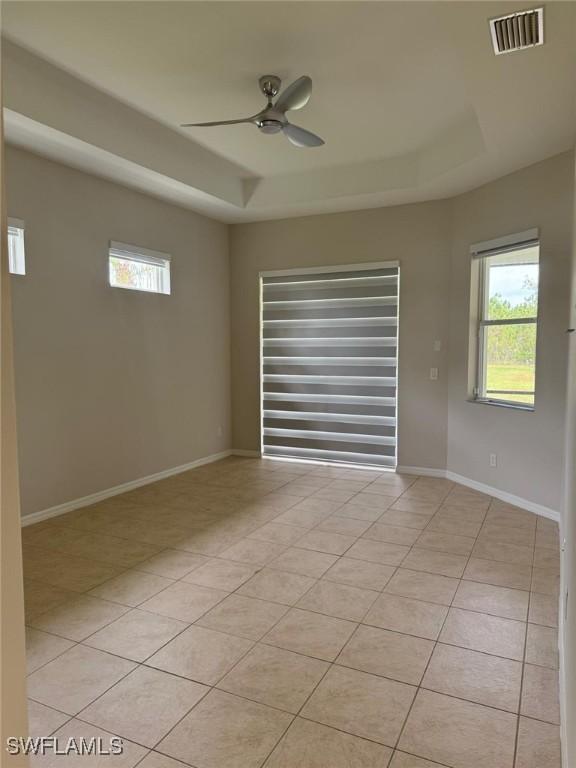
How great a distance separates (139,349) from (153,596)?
2.67 m

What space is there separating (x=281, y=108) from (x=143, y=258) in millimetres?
2307

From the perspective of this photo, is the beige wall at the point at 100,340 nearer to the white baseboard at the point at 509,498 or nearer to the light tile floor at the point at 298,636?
the light tile floor at the point at 298,636

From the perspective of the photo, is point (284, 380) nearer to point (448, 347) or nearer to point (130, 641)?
point (448, 347)

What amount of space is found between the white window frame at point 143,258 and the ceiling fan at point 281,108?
1.64 metres

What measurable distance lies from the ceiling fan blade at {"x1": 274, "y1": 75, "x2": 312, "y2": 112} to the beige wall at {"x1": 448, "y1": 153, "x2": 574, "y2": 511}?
210 cm

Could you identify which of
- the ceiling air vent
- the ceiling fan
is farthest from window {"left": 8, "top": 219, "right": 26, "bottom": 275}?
the ceiling air vent

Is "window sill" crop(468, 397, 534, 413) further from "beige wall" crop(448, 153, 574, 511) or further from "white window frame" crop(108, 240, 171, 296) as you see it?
"white window frame" crop(108, 240, 171, 296)

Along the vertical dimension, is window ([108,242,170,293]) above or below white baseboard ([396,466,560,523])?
above

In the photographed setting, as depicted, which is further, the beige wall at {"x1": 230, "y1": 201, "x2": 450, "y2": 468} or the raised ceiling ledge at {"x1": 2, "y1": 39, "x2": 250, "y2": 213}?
the beige wall at {"x1": 230, "y1": 201, "x2": 450, "y2": 468}

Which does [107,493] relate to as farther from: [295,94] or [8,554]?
[8,554]

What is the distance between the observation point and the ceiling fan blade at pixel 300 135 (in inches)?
132

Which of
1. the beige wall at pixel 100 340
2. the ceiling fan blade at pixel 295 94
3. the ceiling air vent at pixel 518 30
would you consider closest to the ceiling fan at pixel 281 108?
the ceiling fan blade at pixel 295 94

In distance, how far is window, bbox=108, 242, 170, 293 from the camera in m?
4.60

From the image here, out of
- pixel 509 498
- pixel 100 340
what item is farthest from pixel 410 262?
pixel 100 340
